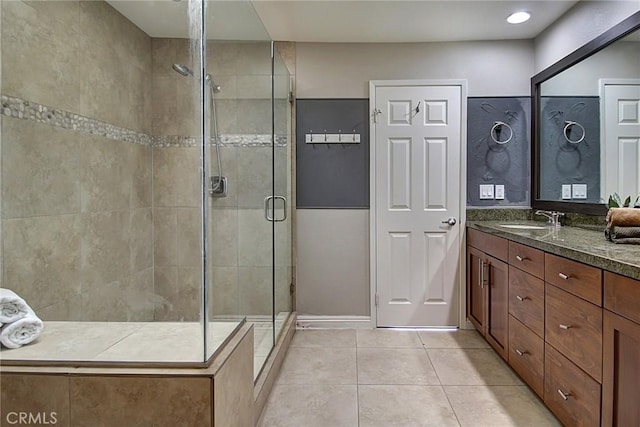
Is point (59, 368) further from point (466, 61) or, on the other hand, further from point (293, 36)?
point (466, 61)

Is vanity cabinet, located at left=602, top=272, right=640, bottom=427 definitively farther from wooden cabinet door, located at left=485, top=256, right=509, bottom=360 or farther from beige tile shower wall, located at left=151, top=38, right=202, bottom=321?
beige tile shower wall, located at left=151, top=38, right=202, bottom=321

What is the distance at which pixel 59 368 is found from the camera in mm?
1199

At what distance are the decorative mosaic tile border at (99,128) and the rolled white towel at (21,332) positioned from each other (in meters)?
0.95

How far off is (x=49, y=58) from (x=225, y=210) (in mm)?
1171

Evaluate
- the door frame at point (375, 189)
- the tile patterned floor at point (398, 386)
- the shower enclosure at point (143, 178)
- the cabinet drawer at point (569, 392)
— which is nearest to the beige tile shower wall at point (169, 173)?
the shower enclosure at point (143, 178)

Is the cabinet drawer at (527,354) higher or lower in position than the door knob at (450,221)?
lower

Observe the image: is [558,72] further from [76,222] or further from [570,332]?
[76,222]

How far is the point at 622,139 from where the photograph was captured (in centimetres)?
230

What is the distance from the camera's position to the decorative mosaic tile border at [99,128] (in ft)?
5.85

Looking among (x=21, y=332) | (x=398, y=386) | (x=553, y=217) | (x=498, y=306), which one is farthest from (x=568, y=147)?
(x=21, y=332)

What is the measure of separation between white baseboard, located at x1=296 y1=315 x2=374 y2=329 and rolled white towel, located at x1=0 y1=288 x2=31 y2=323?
234cm

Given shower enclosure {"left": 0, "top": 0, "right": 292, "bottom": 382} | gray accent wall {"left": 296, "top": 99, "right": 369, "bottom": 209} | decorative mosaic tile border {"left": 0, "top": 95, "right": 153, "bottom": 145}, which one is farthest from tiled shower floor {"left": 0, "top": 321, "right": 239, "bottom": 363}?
gray accent wall {"left": 296, "top": 99, "right": 369, "bottom": 209}

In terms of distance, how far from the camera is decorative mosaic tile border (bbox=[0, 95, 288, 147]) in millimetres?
1782

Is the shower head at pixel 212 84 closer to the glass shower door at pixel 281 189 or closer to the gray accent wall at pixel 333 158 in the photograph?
the glass shower door at pixel 281 189
